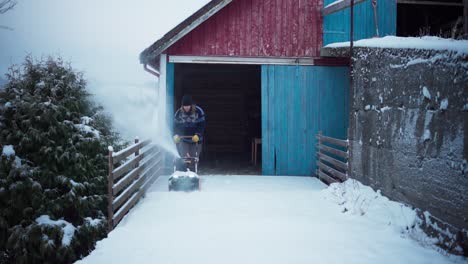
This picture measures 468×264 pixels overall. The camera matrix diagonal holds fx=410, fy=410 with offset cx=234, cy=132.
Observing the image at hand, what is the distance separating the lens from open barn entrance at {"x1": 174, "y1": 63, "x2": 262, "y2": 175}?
17.6 m

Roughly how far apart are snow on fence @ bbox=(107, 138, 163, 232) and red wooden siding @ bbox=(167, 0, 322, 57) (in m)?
3.35

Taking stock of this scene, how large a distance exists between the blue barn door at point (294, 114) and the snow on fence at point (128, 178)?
133 inches

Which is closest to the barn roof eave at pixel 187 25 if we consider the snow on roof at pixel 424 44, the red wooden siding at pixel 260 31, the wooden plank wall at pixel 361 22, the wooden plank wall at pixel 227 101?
the red wooden siding at pixel 260 31

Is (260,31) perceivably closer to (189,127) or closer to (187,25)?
(187,25)

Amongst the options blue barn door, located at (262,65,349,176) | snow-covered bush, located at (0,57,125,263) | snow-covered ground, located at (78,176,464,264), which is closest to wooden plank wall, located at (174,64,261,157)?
blue barn door, located at (262,65,349,176)

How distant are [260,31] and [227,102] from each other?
6.53 m

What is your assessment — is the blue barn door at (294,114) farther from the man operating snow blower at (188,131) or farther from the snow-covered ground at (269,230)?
the snow-covered ground at (269,230)

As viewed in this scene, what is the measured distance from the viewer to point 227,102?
18156 mm

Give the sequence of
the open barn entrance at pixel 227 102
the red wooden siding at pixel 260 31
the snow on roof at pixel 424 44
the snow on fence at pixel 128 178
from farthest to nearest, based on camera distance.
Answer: the open barn entrance at pixel 227 102 → the red wooden siding at pixel 260 31 → the snow on fence at pixel 128 178 → the snow on roof at pixel 424 44

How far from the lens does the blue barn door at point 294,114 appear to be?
1216 cm

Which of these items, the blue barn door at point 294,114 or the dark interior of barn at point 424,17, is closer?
the blue barn door at point 294,114

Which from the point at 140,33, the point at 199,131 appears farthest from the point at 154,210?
the point at 140,33

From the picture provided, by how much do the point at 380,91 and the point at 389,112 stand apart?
566 mm

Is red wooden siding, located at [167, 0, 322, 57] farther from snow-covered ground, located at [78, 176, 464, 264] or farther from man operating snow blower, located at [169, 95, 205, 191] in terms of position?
snow-covered ground, located at [78, 176, 464, 264]
